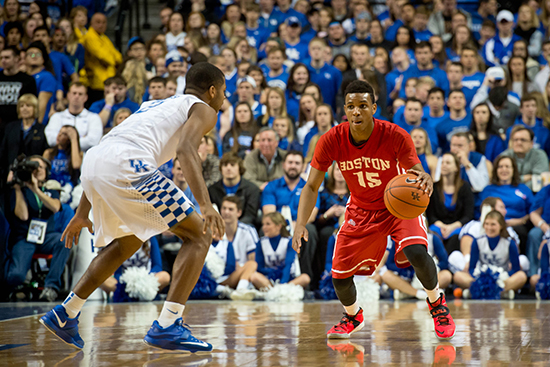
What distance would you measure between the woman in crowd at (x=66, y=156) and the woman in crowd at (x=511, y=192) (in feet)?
18.2

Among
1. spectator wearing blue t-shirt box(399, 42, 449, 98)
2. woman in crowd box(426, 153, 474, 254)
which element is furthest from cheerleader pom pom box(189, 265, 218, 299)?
spectator wearing blue t-shirt box(399, 42, 449, 98)

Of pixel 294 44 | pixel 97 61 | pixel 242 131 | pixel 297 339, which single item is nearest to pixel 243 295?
pixel 242 131

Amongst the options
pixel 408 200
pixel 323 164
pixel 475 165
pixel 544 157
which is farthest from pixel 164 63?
pixel 408 200

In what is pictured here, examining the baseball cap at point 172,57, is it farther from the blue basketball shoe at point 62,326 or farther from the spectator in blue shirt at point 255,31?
the blue basketball shoe at point 62,326

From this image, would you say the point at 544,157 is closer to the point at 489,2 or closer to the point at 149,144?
the point at 489,2

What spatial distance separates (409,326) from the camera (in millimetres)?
5148

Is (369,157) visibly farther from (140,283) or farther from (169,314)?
(140,283)

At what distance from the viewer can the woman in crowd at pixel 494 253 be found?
7.95 metres

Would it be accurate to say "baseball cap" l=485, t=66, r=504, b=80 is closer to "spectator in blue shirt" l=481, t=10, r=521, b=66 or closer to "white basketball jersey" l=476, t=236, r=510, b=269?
"spectator in blue shirt" l=481, t=10, r=521, b=66

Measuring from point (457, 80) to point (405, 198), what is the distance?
650cm

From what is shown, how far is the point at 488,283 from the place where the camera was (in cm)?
775

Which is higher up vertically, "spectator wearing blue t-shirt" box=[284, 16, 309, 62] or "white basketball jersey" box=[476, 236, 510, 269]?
"spectator wearing blue t-shirt" box=[284, 16, 309, 62]

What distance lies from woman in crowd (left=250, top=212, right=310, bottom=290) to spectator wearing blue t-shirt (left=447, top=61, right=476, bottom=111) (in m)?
3.95

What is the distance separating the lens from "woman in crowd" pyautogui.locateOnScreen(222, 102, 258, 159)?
9625mm
